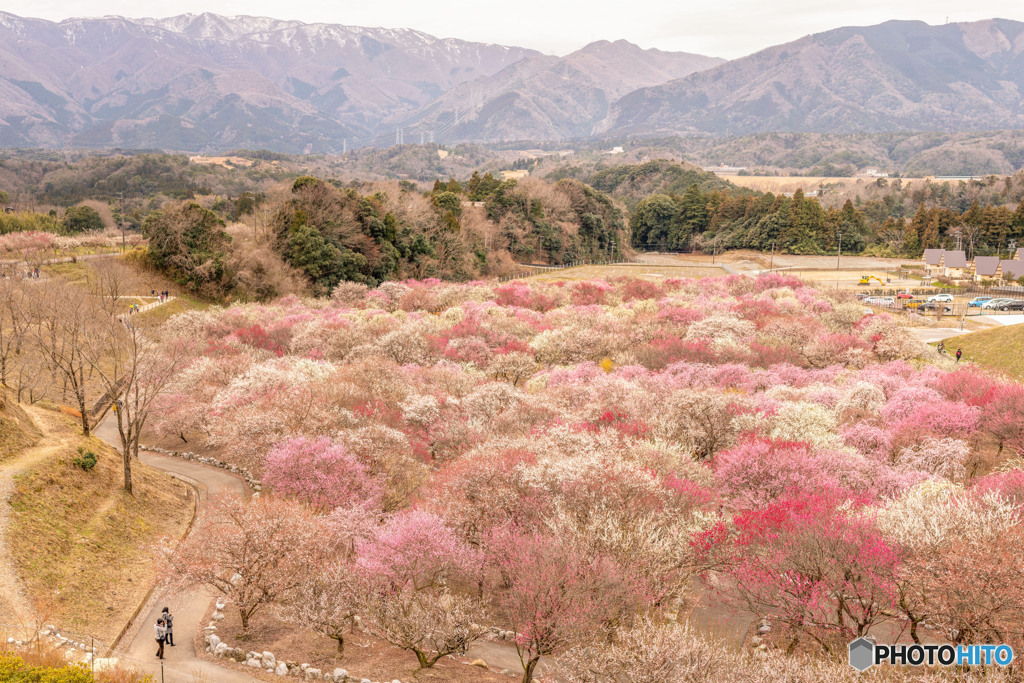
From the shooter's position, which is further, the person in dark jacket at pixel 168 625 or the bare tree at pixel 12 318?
the bare tree at pixel 12 318

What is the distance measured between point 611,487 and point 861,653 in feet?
22.4

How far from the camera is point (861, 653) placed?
1340 cm

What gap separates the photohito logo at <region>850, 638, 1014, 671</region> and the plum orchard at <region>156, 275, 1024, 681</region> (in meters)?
0.33

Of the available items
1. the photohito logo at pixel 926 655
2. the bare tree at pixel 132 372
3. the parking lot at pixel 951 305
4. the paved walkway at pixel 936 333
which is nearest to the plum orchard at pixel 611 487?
the photohito logo at pixel 926 655

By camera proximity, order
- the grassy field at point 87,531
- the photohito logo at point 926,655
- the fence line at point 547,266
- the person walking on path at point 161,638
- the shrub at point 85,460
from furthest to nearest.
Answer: the fence line at point 547,266 → the shrub at point 85,460 → the grassy field at point 87,531 → the person walking on path at point 161,638 → the photohito logo at point 926,655

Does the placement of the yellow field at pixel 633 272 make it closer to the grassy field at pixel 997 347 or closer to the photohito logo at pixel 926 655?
the grassy field at pixel 997 347

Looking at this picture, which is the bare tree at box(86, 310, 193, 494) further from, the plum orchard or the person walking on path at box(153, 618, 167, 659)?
the person walking on path at box(153, 618, 167, 659)

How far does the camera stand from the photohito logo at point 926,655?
12.1 m

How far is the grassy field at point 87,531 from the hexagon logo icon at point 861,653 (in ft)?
59.7

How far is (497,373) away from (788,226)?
273 ft

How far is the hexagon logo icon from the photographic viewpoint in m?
13.3

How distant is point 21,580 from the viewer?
17.5 metres

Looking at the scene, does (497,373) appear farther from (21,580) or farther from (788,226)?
(788,226)

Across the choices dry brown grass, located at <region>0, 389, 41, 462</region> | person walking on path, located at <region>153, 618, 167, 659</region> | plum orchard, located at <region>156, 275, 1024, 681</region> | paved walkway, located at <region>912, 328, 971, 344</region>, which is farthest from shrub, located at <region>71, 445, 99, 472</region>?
paved walkway, located at <region>912, 328, 971, 344</region>
